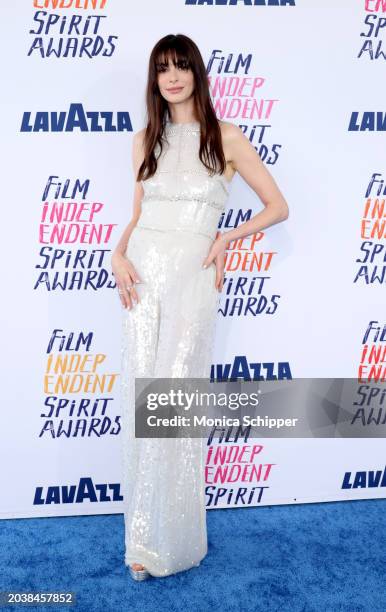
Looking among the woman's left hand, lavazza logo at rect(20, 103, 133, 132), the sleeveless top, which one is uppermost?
lavazza logo at rect(20, 103, 133, 132)

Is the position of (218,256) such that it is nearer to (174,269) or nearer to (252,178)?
(174,269)

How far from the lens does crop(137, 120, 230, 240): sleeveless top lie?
2.61m

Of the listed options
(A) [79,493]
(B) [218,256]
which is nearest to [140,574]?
(A) [79,493]

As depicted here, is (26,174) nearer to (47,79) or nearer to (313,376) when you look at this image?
(47,79)

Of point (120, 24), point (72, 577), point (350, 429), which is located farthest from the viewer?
point (350, 429)

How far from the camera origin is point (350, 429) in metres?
3.55

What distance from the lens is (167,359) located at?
102 inches

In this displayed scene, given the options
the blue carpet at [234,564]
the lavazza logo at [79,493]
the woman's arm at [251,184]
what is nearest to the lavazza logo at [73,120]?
the woman's arm at [251,184]

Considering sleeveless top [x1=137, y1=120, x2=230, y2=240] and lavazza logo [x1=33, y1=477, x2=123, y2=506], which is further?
lavazza logo [x1=33, y1=477, x2=123, y2=506]

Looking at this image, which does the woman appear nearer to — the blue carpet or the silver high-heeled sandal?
the silver high-heeled sandal

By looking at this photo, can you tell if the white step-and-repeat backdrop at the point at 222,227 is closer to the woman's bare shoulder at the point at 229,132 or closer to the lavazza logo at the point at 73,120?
the lavazza logo at the point at 73,120

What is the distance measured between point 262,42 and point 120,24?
0.72 m

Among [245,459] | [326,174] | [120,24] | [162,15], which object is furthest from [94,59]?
[245,459]

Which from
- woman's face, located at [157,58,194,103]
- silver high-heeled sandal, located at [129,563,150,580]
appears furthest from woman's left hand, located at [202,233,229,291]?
silver high-heeled sandal, located at [129,563,150,580]
